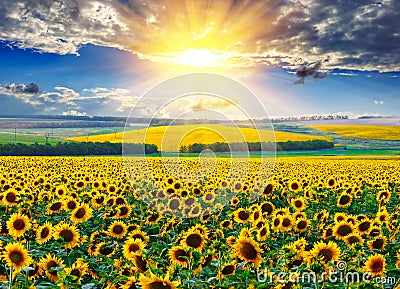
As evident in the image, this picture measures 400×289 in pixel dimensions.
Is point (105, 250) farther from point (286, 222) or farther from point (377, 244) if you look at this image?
point (377, 244)

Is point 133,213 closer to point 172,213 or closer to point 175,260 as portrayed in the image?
point 172,213

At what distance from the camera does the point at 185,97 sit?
41.4 ft

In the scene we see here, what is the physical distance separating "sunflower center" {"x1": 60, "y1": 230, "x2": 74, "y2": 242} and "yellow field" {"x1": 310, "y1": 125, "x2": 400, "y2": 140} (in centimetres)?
7995

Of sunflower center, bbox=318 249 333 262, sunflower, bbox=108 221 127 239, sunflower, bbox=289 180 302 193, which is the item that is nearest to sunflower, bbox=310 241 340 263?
sunflower center, bbox=318 249 333 262

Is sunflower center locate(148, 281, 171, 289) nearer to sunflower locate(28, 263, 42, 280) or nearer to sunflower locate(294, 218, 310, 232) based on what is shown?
sunflower locate(28, 263, 42, 280)

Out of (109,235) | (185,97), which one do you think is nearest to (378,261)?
(109,235)

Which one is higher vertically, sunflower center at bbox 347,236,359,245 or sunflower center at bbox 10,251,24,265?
sunflower center at bbox 10,251,24,265

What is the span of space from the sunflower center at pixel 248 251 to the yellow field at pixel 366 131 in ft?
263

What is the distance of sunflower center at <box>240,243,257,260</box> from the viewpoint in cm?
466

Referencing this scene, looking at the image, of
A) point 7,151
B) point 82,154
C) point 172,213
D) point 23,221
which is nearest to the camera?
point 23,221

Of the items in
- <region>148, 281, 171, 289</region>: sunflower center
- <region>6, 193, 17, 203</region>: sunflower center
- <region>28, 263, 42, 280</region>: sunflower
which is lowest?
<region>28, 263, 42, 280</region>: sunflower

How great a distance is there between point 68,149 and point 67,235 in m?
48.1

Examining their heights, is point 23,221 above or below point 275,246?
above

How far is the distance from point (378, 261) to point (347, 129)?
301 feet
